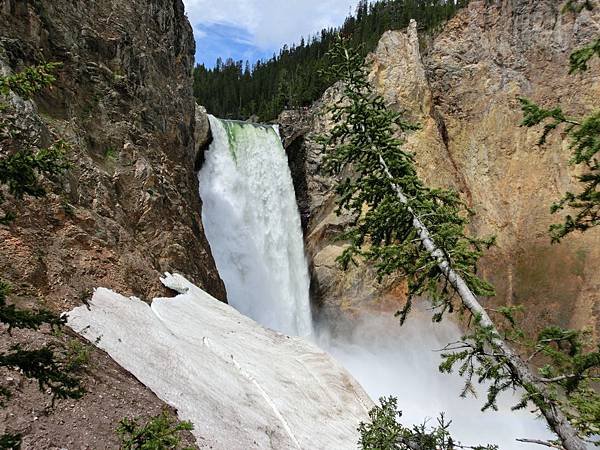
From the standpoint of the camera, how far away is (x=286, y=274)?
92.8ft

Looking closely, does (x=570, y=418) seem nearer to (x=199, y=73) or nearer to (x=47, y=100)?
(x=47, y=100)

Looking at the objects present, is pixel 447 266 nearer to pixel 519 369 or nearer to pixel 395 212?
pixel 395 212

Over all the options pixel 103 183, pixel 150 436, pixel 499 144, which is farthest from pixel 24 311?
pixel 499 144

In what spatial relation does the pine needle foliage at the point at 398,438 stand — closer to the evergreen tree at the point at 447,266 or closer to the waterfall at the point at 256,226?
the evergreen tree at the point at 447,266

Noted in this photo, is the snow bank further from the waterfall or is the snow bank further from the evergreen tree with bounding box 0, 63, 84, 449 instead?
the waterfall

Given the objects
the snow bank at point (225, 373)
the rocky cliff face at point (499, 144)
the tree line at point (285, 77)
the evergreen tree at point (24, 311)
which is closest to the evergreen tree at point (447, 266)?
the snow bank at point (225, 373)

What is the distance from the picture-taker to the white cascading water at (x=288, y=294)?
20312 mm

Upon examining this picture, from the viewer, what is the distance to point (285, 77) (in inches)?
3076

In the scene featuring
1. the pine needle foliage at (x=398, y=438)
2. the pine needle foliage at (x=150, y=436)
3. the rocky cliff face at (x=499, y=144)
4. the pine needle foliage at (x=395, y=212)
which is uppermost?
the rocky cliff face at (x=499, y=144)

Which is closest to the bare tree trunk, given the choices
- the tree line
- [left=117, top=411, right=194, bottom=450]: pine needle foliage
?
[left=117, top=411, right=194, bottom=450]: pine needle foliage

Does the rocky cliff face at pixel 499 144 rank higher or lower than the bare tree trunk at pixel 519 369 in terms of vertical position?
higher

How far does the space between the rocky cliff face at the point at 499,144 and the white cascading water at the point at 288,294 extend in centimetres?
182

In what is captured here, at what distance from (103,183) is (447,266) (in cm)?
1136

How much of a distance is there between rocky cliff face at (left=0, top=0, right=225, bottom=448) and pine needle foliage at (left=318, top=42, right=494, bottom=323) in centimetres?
536
